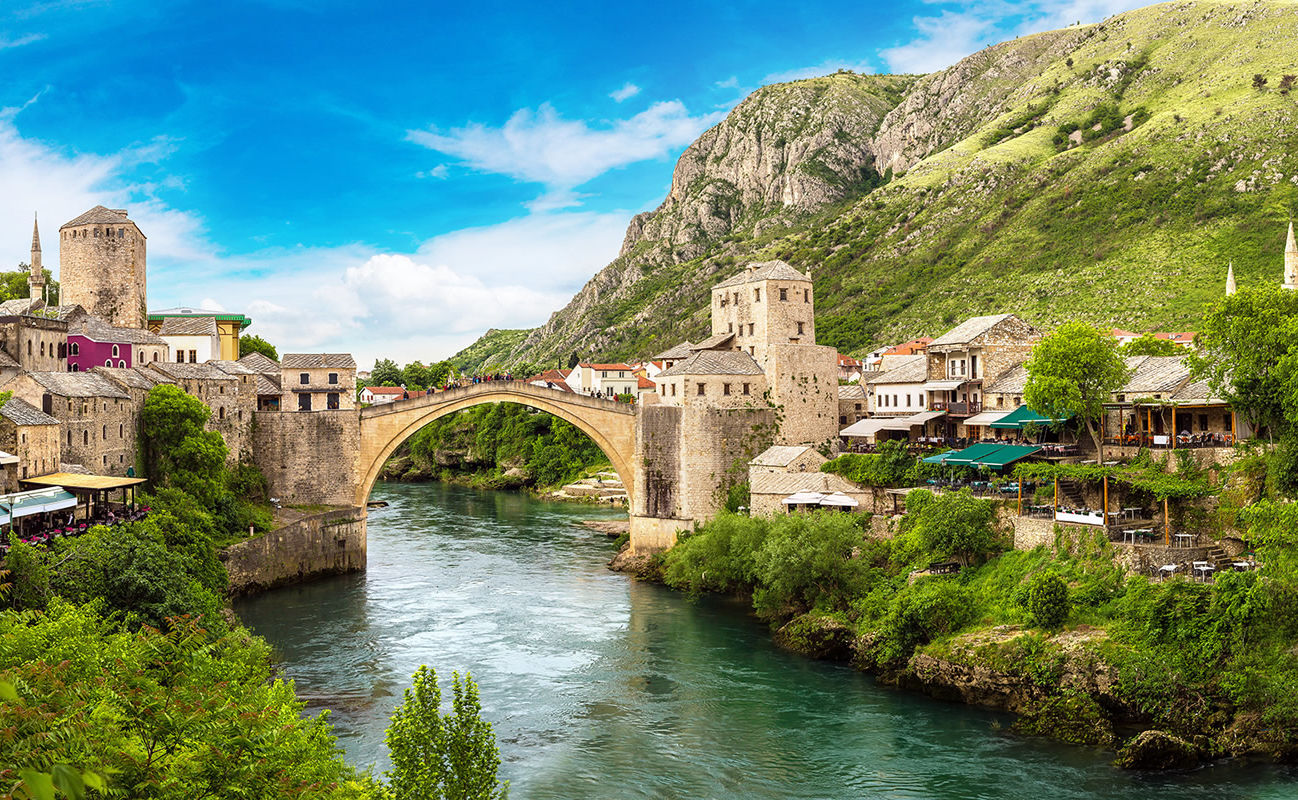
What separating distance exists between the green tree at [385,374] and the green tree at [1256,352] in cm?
9975

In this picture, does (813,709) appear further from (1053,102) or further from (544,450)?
(1053,102)

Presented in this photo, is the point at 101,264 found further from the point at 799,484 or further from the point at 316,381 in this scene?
the point at 799,484

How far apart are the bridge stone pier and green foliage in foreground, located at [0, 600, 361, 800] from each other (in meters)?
30.7

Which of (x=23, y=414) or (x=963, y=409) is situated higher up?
(x=23, y=414)

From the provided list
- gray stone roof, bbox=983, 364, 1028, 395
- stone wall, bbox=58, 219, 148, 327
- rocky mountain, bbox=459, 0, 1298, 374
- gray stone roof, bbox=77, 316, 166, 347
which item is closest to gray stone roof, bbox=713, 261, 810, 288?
gray stone roof, bbox=983, 364, 1028, 395

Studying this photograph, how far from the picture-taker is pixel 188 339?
5688 cm

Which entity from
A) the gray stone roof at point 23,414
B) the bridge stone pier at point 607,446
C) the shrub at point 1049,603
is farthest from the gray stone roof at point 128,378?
the shrub at point 1049,603

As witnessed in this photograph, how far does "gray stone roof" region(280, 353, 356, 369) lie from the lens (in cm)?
5497

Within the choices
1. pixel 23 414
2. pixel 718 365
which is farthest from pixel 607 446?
pixel 23 414

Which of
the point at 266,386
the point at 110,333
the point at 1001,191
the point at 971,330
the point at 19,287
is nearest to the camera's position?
the point at 971,330

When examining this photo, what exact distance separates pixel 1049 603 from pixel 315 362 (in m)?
39.8

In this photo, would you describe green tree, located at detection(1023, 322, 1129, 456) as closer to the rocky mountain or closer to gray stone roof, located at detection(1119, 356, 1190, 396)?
gray stone roof, located at detection(1119, 356, 1190, 396)

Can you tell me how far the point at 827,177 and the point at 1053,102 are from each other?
128 ft

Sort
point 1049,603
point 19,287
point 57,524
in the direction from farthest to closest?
point 19,287 < point 57,524 < point 1049,603
